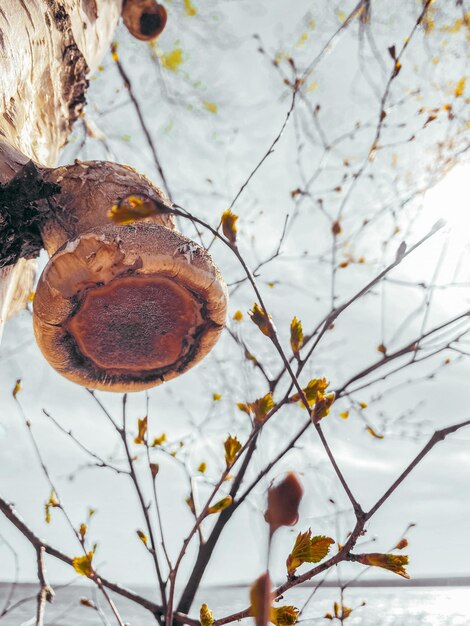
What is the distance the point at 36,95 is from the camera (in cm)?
148

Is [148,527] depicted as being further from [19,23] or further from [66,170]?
[19,23]

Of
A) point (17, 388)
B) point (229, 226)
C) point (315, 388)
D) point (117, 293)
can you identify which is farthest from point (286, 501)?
point (17, 388)

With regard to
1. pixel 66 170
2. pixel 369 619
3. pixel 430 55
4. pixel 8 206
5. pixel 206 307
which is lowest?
pixel 369 619

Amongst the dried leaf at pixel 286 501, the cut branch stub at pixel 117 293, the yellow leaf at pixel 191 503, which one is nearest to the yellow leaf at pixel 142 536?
the yellow leaf at pixel 191 503

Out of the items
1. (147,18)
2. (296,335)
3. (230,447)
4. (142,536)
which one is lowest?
(142,536)

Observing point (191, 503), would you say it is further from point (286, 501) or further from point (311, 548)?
point (286, 501)

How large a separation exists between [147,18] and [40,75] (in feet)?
1.88

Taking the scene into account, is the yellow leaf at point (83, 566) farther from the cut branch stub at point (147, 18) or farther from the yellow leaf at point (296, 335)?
the cut branch stub at point (147, 18)

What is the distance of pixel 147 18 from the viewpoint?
105 centimetres

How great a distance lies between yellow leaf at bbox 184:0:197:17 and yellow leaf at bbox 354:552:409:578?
275 cm

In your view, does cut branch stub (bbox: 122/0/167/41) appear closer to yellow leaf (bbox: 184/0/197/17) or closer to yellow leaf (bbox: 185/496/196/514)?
yellow leaf (bbox: 185/496/196/514)

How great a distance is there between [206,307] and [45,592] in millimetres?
1044

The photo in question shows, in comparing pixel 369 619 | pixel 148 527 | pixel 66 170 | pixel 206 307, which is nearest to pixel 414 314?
pixel 206 307

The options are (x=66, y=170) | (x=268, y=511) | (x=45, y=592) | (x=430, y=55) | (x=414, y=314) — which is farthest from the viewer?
(x=430, y=55)
